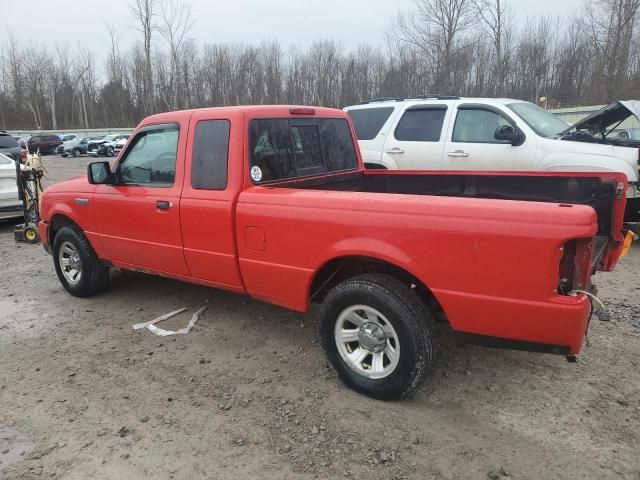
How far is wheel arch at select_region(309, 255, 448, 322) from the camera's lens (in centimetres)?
320

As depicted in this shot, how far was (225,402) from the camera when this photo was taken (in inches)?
131

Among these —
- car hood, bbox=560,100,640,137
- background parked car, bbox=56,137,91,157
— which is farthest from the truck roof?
background parked car, bbox=56,137,91,157

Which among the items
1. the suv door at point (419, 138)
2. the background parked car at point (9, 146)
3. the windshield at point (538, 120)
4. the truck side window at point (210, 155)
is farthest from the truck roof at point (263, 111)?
the background parked car at point (9, 146)

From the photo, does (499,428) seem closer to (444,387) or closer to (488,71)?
(444,387)

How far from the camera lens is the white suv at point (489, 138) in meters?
6.35

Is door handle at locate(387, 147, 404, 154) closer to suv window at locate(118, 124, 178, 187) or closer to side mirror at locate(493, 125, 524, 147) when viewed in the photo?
side mirror at locate(493, 125, 524, 147)

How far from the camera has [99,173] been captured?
4.70 metres

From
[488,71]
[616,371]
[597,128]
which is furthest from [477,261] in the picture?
[488,71]

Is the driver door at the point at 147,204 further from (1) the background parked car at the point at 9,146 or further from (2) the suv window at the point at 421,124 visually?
(1) the background parked car at the point at 9,146

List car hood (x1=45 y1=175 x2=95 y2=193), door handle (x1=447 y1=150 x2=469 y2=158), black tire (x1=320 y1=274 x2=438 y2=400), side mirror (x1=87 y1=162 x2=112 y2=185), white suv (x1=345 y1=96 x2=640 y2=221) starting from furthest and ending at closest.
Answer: door handle (x1=447 y1=150 x2=469 y2=158) → white suv (x1=345 y1=96 x2=640 y2=221) → car hood (x1=45 y1=175 x2=95 y2=193) → side mirror (x1=87 y1=162 x2=112 y2=185) → black tire (x1=320 y1=274 x2=438 y2=400)

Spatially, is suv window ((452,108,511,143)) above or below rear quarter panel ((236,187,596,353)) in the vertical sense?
above

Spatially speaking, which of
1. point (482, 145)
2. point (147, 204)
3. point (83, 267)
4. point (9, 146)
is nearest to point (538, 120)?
point (482, 145)

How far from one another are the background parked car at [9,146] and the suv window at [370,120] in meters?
11.3

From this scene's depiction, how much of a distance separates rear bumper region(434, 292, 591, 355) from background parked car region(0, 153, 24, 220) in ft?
31.2
